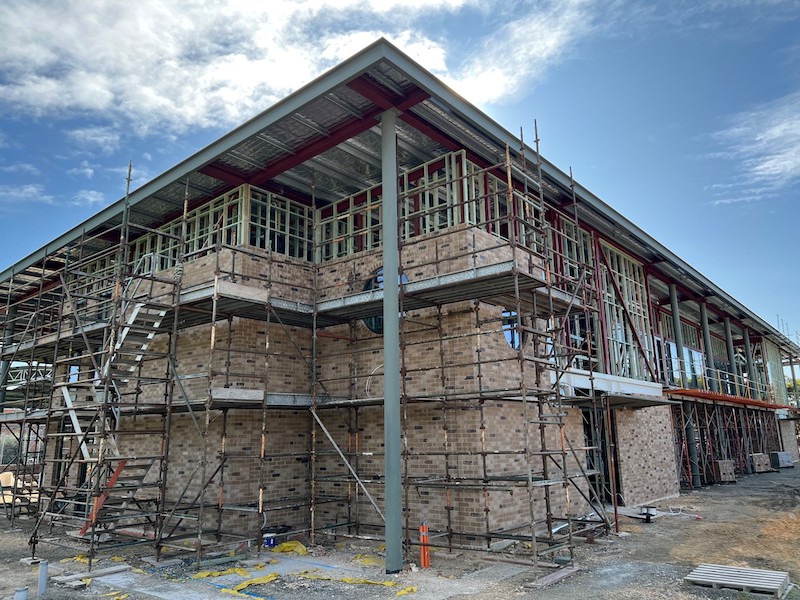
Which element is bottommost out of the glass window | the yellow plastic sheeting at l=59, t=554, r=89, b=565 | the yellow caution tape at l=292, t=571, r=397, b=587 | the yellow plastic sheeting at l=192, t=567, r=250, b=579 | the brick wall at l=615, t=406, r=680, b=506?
the yellow caution tape at l=292, t=571, r=397, b=587

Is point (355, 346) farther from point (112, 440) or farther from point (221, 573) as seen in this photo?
point (221, 573)

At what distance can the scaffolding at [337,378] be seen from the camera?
11.2 m

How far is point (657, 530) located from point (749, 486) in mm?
11683

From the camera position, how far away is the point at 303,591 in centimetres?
874

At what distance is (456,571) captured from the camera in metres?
9.64

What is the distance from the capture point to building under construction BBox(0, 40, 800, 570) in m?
11.0

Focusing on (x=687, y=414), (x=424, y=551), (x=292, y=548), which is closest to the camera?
(x=424, y=551)

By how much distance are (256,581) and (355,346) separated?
5704mm

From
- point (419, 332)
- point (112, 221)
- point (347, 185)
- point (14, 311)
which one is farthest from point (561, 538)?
point (14, 311)

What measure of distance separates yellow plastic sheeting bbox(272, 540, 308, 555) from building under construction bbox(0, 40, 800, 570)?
40 centimetres

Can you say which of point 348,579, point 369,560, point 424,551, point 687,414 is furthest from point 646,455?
point 348,579

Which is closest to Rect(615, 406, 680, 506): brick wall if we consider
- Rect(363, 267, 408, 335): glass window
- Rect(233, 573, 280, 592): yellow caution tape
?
Rect(363, 267, 408, 335): glass window

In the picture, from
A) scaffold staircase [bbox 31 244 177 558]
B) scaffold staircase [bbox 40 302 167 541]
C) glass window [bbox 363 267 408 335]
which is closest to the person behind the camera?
scaffold staircase [bbox 40 302 167 541]

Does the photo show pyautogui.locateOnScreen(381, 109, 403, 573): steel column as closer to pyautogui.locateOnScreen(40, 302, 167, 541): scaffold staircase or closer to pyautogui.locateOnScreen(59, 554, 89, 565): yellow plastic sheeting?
pyautogui.locateOnScreen(40, 302, 167, 541): scaffold staircase
